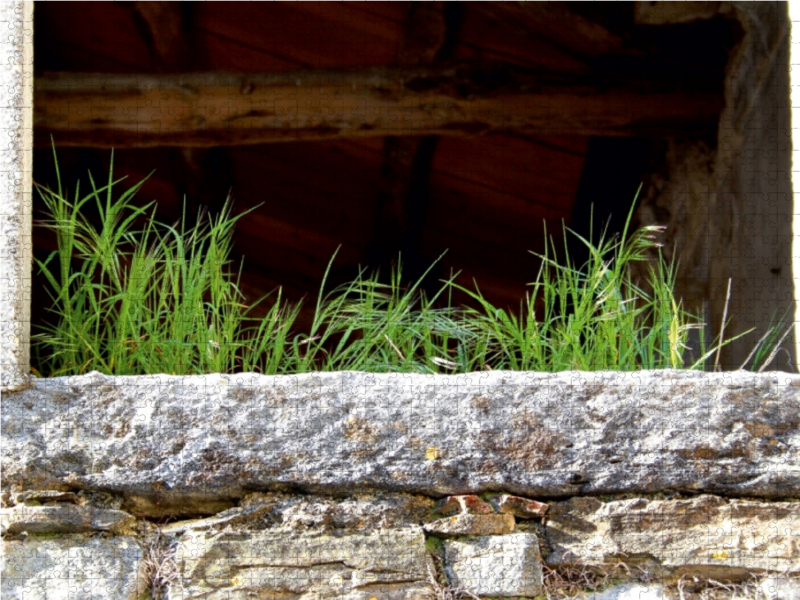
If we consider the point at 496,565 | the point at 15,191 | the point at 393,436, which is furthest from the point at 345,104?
the point at 496,565

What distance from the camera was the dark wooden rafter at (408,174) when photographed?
128 inches

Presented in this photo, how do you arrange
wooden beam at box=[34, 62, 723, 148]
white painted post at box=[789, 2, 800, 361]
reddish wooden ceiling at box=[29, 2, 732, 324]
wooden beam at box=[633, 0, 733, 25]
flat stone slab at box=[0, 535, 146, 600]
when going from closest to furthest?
1. flat stone slab at box=[0, 535, 146, 600]
2. white painted post at box=[789, 2, 800, 361]
3. wooden beam at box=[633, 0, 733, 25]
4. wooden beam at box=[34, 62, 723, 148]
5. reddish wooden ceiling at box=[29, 2, 732, 324]

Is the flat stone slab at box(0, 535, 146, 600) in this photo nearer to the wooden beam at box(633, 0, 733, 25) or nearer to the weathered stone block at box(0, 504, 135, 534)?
the weathered stone block at box(0, 504, 135, 534)

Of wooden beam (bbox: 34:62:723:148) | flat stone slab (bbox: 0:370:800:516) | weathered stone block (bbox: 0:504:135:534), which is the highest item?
wooden beam (bbox: 34:62:723:148)

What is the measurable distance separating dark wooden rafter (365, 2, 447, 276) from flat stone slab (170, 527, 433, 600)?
93.5 inches

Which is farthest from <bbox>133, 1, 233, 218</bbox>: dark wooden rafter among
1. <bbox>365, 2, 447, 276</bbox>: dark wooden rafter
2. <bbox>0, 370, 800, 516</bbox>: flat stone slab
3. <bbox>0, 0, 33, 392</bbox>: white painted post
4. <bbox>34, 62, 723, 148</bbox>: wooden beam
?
<bbox>0, 370, 800, 516</bbox>: flat stone slab

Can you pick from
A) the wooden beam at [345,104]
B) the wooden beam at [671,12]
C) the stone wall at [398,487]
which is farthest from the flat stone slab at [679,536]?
the wooden beam at [345,104]

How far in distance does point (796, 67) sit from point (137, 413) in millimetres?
1099

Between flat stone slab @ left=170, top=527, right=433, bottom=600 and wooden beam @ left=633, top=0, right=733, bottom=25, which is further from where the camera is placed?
wooden beam @ left=633, top=0, right=733, bottom=25

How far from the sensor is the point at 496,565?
1244 millimetres

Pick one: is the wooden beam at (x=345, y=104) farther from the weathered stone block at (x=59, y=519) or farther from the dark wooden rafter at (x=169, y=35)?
the weathered stone block at (x=59, y=519)

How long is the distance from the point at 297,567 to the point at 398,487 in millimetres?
172

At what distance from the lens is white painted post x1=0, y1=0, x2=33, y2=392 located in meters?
1.25

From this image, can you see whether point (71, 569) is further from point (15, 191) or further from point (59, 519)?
point (15, 191)
